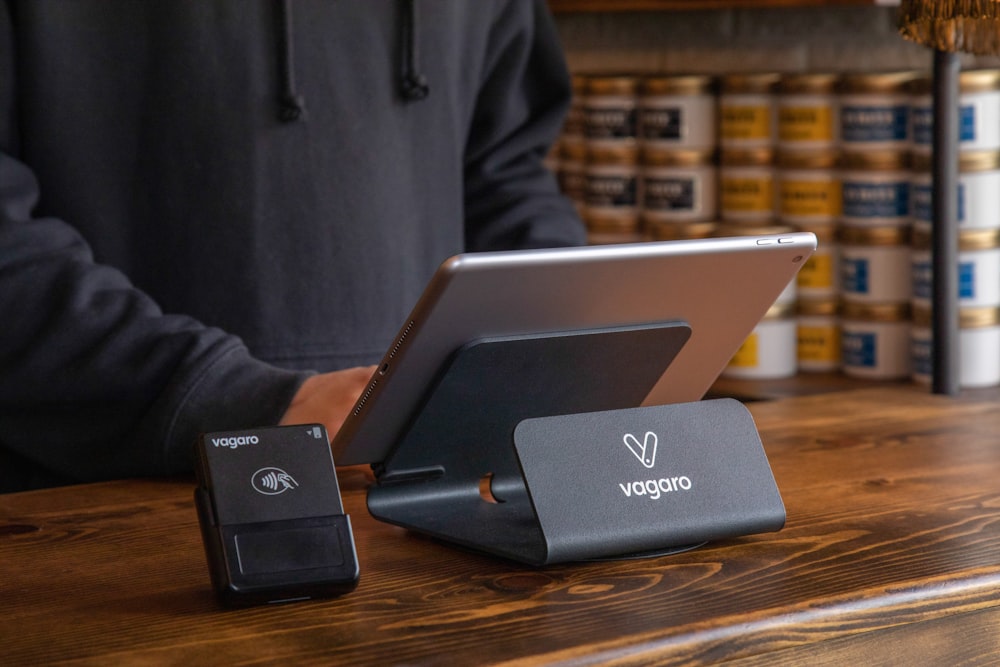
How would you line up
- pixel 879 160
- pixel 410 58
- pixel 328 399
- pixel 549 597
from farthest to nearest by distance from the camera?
pixel 879 160 < pixel 410 58 < pixel 328 399 < pixel 549 597

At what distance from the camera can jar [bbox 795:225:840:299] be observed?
5.97 feet

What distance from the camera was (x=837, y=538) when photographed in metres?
0.79

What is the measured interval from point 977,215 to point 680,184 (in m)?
0.44

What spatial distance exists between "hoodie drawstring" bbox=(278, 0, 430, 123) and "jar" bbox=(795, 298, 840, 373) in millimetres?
770

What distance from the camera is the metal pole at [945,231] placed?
1.37 m

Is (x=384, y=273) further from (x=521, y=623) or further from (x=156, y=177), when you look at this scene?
(x=521, y=623)

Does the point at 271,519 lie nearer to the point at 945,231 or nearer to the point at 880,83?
the point at 945,231

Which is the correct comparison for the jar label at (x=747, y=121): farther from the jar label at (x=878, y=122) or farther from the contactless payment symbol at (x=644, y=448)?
the contactless payment symbol at (x=644, y=448)

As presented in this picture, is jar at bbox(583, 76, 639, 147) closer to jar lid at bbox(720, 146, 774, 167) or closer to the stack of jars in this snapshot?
jar lid at bbox(720, 146, 774, 167)

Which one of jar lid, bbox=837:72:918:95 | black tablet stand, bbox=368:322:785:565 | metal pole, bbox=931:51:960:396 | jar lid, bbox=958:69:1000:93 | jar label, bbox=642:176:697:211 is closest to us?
black tablet stand, bbox=368:322:785:565

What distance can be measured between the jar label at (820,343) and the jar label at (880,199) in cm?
18

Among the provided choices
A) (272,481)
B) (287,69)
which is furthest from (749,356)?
(272,481)

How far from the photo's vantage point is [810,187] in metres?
1.81

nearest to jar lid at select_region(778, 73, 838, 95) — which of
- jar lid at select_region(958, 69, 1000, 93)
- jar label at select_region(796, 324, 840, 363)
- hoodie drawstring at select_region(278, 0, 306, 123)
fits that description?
jar lid at select_region(958, 69, 1000, 93)
